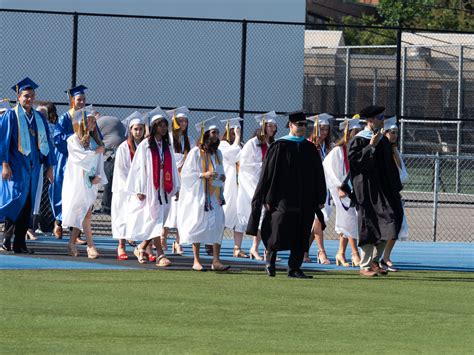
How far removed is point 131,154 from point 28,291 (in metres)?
4.49

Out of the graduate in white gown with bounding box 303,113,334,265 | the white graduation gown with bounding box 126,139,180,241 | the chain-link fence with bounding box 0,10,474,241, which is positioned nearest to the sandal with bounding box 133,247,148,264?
the white graduation gown with bounding box 126,139,180,241

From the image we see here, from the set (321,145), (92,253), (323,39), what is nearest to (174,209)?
(92,253)

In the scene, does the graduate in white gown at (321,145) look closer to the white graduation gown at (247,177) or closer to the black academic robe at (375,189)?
the white graduation gown at (247,177)

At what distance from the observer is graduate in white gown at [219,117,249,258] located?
18.8 m

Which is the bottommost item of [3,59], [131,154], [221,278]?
[221,278]

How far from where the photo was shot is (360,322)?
11172 millimetres

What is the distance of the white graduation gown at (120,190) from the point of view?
671 inches

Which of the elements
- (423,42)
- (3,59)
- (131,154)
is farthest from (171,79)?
(423,42)

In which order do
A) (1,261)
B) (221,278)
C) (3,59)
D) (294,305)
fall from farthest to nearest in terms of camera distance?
(3,59) < (1,261) < (221,278) < (294,305)

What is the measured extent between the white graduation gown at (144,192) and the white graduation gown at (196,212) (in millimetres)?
186

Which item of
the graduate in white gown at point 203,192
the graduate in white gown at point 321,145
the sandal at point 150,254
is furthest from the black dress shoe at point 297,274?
the sandal at point 150,254

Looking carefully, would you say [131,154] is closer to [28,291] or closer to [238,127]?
[238,127]

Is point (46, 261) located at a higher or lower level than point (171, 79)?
lower

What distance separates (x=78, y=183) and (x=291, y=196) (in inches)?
130
